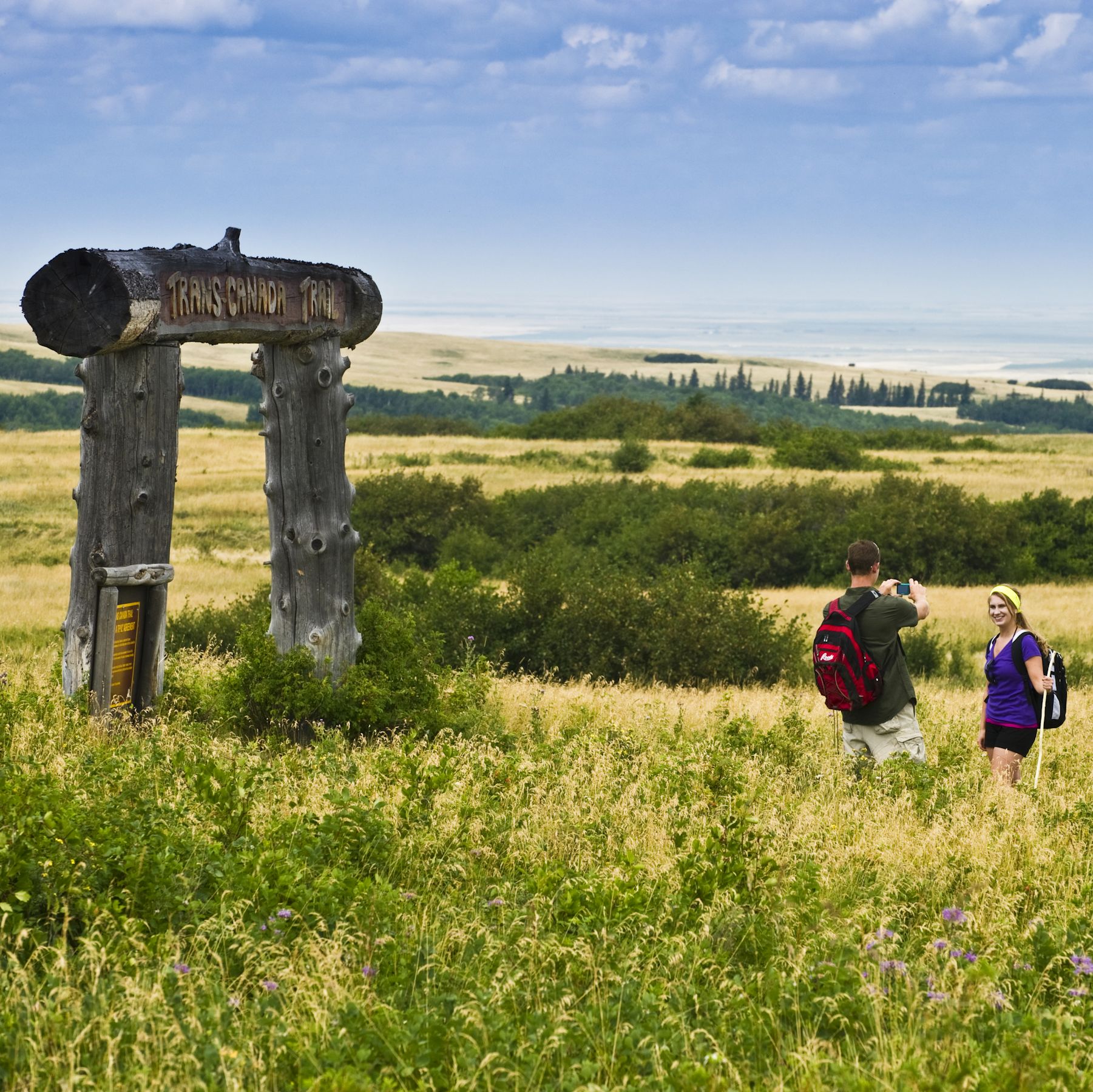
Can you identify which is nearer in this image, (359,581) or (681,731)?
(681,731)

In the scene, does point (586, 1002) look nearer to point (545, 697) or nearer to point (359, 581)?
point (545, 697)

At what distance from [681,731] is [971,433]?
249 ft

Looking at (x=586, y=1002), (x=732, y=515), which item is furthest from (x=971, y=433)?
(x=586, y=1002)

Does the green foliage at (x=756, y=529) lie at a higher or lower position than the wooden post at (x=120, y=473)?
lower

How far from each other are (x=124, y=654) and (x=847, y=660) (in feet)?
14.7

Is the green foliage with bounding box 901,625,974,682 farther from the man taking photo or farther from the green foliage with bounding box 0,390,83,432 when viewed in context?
the green foliage with bounding box 0,390,83,432

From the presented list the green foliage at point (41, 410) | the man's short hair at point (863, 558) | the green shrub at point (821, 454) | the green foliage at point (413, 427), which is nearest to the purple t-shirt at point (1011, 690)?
the man's short hair at point (863, 558)

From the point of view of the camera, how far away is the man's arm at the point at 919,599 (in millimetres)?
7180

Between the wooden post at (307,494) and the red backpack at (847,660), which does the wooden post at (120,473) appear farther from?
the red backpack at (847,660)

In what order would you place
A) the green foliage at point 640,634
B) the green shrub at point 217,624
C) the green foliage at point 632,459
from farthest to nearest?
the green foliage at point 632,459 → the green foliage at point 640,634 → the green shrub at point 217,624

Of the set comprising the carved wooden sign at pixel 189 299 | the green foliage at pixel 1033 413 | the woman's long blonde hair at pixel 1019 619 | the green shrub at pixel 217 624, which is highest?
the green foliage at pixel 1033 413

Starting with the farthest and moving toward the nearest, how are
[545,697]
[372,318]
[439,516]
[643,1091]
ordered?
[439,516] < [545,697] < [372,318] < [643,1091]

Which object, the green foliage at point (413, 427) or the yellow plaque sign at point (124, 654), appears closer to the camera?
the yellow plaque sign at point (124, 654)

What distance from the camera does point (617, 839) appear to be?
19.8 feet
